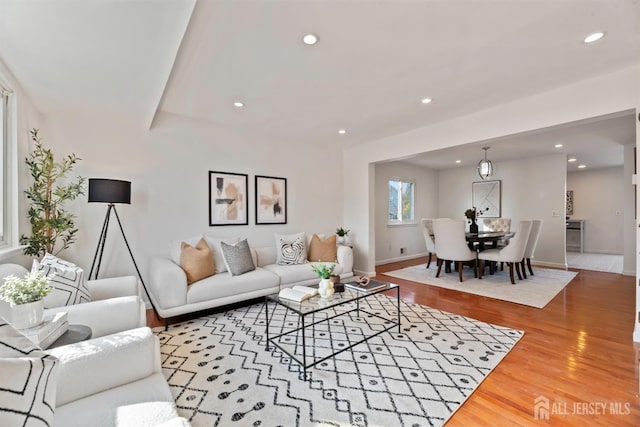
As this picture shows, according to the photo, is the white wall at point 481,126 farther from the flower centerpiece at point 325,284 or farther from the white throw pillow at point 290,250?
the flower centerpiece at point 325,284

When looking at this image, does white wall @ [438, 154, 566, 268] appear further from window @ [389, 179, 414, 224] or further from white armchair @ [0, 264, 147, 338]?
white armchair @ [0, 264, 147, 338]

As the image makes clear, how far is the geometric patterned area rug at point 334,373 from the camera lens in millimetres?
1639

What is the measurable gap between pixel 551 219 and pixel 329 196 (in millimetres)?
4837

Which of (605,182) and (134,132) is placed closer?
(134,132)

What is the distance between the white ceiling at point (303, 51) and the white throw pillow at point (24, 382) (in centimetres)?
175

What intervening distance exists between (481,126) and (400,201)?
3.54m

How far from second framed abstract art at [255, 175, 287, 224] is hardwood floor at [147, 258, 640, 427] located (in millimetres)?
2045

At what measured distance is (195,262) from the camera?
125 inches

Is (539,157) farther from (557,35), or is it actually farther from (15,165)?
(15,165)

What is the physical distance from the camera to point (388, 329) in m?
2.63

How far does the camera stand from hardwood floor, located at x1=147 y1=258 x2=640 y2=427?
1633 millimetres

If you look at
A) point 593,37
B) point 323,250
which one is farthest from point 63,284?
point 593,37

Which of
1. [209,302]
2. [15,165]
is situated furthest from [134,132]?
[209,302]

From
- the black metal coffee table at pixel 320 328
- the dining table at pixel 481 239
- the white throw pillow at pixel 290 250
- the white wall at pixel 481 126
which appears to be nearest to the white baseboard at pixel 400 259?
the white wall at pixel 481 126
